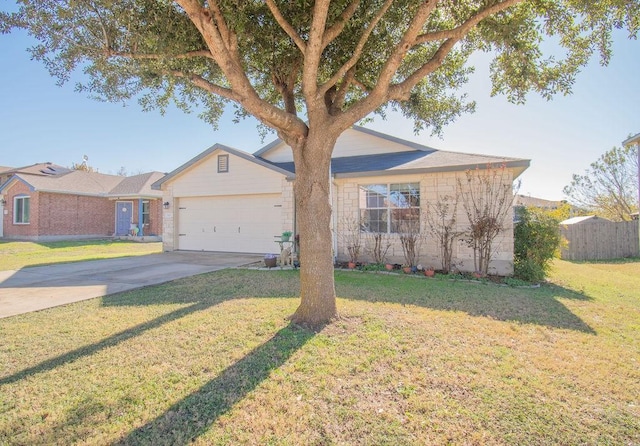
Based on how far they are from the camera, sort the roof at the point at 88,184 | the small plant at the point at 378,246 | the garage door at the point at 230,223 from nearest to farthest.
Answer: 1. the small plant at the point at 378,246
2. the garage door at the point at 230,223
3. the roof at the point at 88,184

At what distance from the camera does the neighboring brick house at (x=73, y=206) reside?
2000cm

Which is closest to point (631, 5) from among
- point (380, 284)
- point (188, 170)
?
point (380, 284)

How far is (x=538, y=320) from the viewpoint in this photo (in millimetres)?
5141

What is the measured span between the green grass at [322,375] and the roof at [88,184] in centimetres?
1863

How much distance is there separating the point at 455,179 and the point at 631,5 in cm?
494

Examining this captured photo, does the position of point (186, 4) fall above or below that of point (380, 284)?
above

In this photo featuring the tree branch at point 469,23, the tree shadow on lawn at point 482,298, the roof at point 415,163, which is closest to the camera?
the tree branch at point 469,23

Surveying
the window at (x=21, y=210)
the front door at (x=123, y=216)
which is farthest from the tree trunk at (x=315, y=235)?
the window at (x=21, y=210)

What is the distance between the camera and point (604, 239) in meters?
15.5

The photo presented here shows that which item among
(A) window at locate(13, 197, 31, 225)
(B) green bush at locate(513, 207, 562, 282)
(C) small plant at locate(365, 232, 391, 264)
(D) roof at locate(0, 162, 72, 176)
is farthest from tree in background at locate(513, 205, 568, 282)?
(D) roof at locate(0, 162, 72, 176)

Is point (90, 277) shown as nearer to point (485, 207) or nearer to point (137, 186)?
point (485, 207)

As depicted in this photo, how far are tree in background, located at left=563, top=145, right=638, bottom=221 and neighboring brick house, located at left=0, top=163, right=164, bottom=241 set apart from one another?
3066 cm

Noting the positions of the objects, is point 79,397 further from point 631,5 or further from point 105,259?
point 105,259

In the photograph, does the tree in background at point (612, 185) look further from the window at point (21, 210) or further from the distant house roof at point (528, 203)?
the window at point (21, 210)
